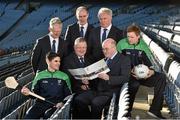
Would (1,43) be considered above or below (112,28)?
below

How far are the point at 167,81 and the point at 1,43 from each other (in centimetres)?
2455

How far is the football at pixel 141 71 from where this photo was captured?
5500 millimetres

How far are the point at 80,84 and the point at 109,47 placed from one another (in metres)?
0.67

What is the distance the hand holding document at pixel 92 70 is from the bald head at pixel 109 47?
0.39 feet

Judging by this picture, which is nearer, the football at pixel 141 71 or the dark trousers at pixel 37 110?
the dark trousers at pixel 37 110

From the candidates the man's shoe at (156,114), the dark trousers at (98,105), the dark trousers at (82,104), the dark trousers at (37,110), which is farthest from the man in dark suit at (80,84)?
the man's shoe at (156,114)

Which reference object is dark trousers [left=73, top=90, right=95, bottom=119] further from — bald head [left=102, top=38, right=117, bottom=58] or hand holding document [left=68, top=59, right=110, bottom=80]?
bald head [left=102, top=38, right=117, bottom=58]

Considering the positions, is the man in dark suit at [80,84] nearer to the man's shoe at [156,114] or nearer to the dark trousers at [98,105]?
the dark trousers at [98,105]

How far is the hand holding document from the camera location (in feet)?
17.5

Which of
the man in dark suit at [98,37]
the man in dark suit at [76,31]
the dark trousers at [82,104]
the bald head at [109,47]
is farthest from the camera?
the man in dark suit at [76,31]

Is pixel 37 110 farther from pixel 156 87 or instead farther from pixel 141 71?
pixel 156 87

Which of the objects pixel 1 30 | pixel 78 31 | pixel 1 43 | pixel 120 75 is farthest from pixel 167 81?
pixel 1 30

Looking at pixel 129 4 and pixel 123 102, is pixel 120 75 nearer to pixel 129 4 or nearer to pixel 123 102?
pixel 123 102

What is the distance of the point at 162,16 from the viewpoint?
3422cm
